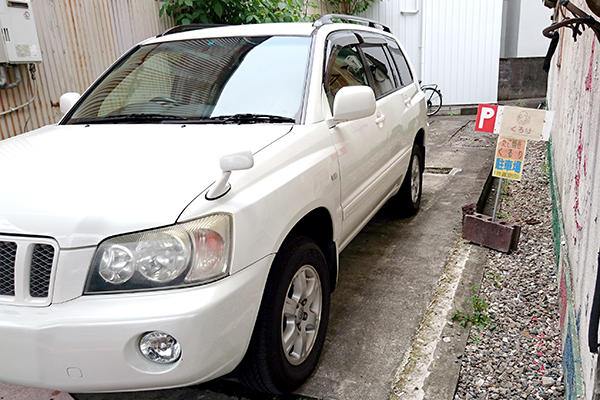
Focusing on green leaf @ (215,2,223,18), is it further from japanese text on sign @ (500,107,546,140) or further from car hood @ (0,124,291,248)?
car hood @ (0,124,291,248)

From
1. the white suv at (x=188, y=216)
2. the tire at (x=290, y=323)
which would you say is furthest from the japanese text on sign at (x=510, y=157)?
the tire at (x=290, y=323)

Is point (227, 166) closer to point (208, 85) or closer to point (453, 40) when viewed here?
point (208, 85)

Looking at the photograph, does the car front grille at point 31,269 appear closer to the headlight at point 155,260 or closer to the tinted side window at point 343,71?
the headlight at point 155,260

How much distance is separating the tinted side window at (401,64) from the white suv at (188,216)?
4.92 feet

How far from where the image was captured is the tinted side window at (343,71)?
313 centimetres

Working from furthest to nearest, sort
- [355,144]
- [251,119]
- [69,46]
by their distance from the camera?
[69,46], [355,144], [251,119]

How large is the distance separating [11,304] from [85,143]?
38.6 inches

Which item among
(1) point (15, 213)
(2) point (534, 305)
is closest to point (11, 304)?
(1) point (15, 213)

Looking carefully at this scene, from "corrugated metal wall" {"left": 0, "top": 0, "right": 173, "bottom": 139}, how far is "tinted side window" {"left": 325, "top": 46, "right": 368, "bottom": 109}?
3.03 meters

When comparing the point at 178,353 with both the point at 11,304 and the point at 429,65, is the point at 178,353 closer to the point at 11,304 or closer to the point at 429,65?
the point at 11,304

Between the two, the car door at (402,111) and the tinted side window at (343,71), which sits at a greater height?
the tinted side window at (343,71)

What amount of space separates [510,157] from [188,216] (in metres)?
3.24

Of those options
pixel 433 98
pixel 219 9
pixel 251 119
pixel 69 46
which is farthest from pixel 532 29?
pixel 251 119

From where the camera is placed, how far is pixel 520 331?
3.07 metres
